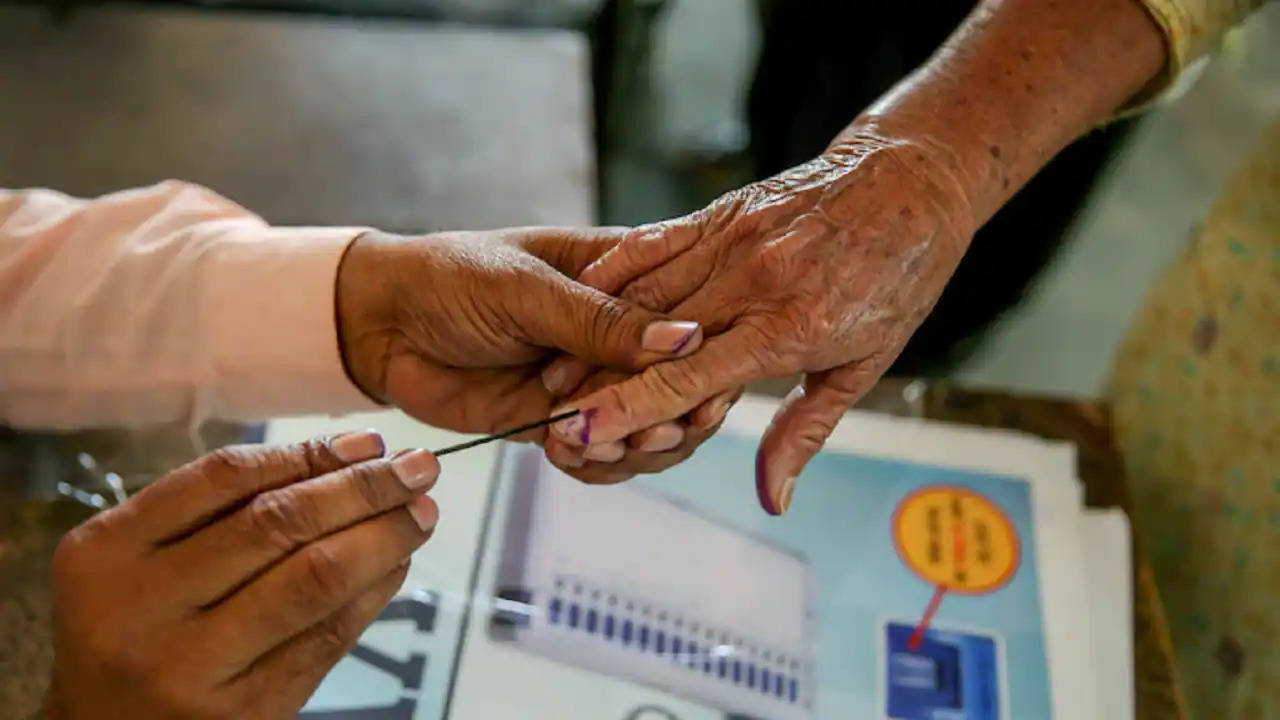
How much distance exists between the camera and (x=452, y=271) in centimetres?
66

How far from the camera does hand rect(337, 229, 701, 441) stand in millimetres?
623

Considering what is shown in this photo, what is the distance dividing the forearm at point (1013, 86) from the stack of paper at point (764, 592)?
0.22m

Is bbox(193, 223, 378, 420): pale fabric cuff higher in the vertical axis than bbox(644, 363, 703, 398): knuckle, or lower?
higher

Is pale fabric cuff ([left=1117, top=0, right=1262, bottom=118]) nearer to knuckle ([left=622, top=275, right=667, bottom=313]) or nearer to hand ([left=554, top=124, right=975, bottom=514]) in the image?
hand ([left=554, top=124, right=975, bottom=514])

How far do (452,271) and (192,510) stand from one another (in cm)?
22

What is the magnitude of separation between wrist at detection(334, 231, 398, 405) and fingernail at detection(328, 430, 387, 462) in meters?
0.15

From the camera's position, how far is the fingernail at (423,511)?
0.56m

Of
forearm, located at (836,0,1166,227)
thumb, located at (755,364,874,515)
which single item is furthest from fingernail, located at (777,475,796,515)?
forearm, located at (836,0,1166,227)

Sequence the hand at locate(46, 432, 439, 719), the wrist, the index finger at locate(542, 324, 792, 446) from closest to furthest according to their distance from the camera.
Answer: the hand at locate(46, 432, 439, 719), the index finger at locate(542, 324, 792, 446), the wrist

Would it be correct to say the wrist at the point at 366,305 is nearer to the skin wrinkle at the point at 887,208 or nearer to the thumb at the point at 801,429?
the skin wrinkle at the point at 887,208

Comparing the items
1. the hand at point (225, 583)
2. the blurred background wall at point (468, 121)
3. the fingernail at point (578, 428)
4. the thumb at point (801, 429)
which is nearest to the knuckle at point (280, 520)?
the hand at point (225, 583)

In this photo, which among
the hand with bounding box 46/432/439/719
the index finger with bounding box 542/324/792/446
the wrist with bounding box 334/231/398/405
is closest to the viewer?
the hand with bounding box 46/432/439/719

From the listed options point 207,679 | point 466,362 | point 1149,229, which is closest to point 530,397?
point 466,362

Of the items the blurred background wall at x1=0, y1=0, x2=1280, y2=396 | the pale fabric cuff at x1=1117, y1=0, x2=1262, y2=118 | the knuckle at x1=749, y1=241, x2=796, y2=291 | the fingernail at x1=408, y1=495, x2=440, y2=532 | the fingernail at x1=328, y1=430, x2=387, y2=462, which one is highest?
the blurred background wall at x1=0, y1=0, x2=1280, y2=396
